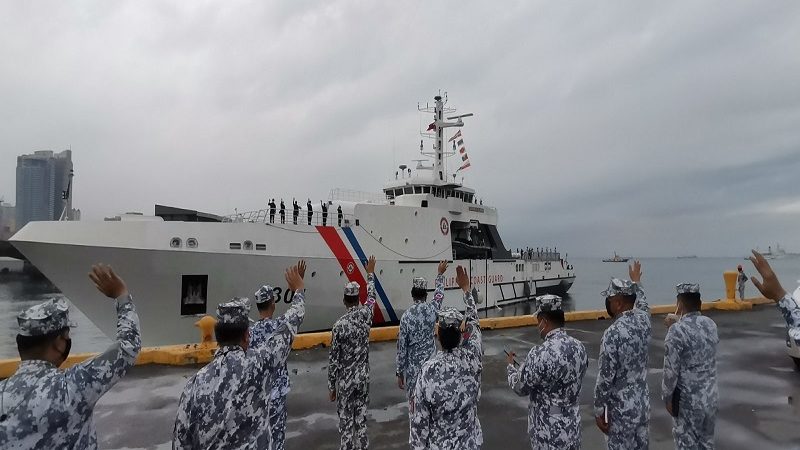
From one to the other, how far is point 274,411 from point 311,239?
8193mm

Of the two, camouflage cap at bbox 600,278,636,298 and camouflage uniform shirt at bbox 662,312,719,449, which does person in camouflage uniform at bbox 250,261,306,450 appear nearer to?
camouflage cap at bbox 600,278,636,298

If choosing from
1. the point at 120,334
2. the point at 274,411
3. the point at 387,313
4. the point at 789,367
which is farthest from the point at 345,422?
the point at 387,313

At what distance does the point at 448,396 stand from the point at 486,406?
3039 millimetres

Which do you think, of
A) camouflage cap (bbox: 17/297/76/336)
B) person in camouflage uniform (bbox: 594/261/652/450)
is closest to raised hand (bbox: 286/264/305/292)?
camouflage cap (bbox: 17/297/76/336)

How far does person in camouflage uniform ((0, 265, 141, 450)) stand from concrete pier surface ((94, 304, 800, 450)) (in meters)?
2.49

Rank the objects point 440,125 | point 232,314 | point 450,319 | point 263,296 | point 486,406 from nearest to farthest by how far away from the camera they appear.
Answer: point 232,314
point 450,319
point 263,296
point 486,406
point 440,125

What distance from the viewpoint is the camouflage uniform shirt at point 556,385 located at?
2623 mm

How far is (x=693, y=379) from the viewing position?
309cm

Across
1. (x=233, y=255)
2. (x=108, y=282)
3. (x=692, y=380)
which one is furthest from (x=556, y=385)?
(x=233, y=255)

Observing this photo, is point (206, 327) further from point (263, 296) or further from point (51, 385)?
point (51, 385)

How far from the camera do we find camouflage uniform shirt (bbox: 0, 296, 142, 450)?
1694 millimetres

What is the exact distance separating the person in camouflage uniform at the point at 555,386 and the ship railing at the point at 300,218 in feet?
30.4

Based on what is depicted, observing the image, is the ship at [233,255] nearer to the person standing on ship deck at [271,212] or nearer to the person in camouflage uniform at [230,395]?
the person standing on ship deck at [271,212]

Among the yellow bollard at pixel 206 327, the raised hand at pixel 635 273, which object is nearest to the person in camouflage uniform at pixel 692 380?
the raised hand at pixel 635 273
